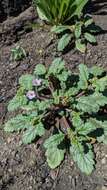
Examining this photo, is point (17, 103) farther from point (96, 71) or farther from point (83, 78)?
point (96, 71)

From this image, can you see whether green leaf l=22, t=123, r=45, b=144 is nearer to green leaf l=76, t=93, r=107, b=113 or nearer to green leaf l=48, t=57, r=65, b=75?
green leaf l=76, t=93, r=107, b=113

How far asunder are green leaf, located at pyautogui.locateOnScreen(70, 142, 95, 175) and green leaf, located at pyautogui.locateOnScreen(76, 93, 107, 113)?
33cm

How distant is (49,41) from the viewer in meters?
5.12

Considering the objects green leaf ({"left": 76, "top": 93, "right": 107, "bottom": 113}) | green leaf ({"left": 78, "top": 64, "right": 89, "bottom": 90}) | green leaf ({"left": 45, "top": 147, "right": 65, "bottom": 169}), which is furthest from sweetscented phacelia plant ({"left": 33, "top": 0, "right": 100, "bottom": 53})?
green leaf ({"left": 45, "top": 147, "right": 65, "bottom": 169})

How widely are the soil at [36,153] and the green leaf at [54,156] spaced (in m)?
0.05

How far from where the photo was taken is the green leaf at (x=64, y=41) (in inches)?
193

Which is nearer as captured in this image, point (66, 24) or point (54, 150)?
point (54, 150)

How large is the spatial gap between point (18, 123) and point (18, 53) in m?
1.17

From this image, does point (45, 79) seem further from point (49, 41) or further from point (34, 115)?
point (49, 41)

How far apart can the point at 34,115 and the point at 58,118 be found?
240 mm

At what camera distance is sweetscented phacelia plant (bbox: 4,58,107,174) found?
3838 millimetres

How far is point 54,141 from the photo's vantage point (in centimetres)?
385

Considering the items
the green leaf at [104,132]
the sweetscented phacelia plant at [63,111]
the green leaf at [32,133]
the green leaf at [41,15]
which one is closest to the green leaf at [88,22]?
the green leaf at [41,15]

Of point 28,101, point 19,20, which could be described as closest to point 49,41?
point 19,20
